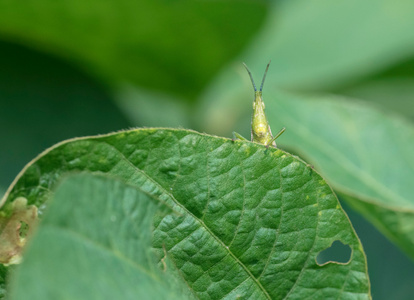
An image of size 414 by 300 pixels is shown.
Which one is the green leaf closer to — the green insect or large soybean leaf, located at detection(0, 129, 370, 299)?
the green insect

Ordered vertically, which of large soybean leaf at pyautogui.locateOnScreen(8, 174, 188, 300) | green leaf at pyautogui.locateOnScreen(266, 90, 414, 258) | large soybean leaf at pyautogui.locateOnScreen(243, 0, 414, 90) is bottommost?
large soybean leaf at pyautogui.locateOnScreen(8, 174, 188, 300)

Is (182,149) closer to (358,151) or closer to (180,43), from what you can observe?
(358,151)

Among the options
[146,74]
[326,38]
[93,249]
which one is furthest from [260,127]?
[326,38]

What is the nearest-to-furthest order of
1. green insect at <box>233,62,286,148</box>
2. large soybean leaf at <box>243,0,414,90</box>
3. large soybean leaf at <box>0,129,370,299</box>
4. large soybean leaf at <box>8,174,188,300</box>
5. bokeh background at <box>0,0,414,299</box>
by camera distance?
large soybean leaf at <box>8,174,188,300</box>, large soybean leaf at <box>0,129,370,299</box>, green insect at <box>233,62,286,148</box>, bokeh background at <box>0,0,414,299</box>, large soybean leaf at <box>243,0,414,90</box>

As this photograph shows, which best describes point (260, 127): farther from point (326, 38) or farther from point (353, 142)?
point (326, 38)

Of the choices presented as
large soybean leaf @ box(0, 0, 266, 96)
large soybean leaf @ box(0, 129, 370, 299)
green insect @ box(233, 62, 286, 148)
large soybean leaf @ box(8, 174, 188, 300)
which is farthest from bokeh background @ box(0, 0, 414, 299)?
large soybean leaf @ box(8, 174, 188, 300)

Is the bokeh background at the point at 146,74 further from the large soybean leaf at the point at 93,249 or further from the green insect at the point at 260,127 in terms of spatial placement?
the large soybean leaf at the point at 93,249
